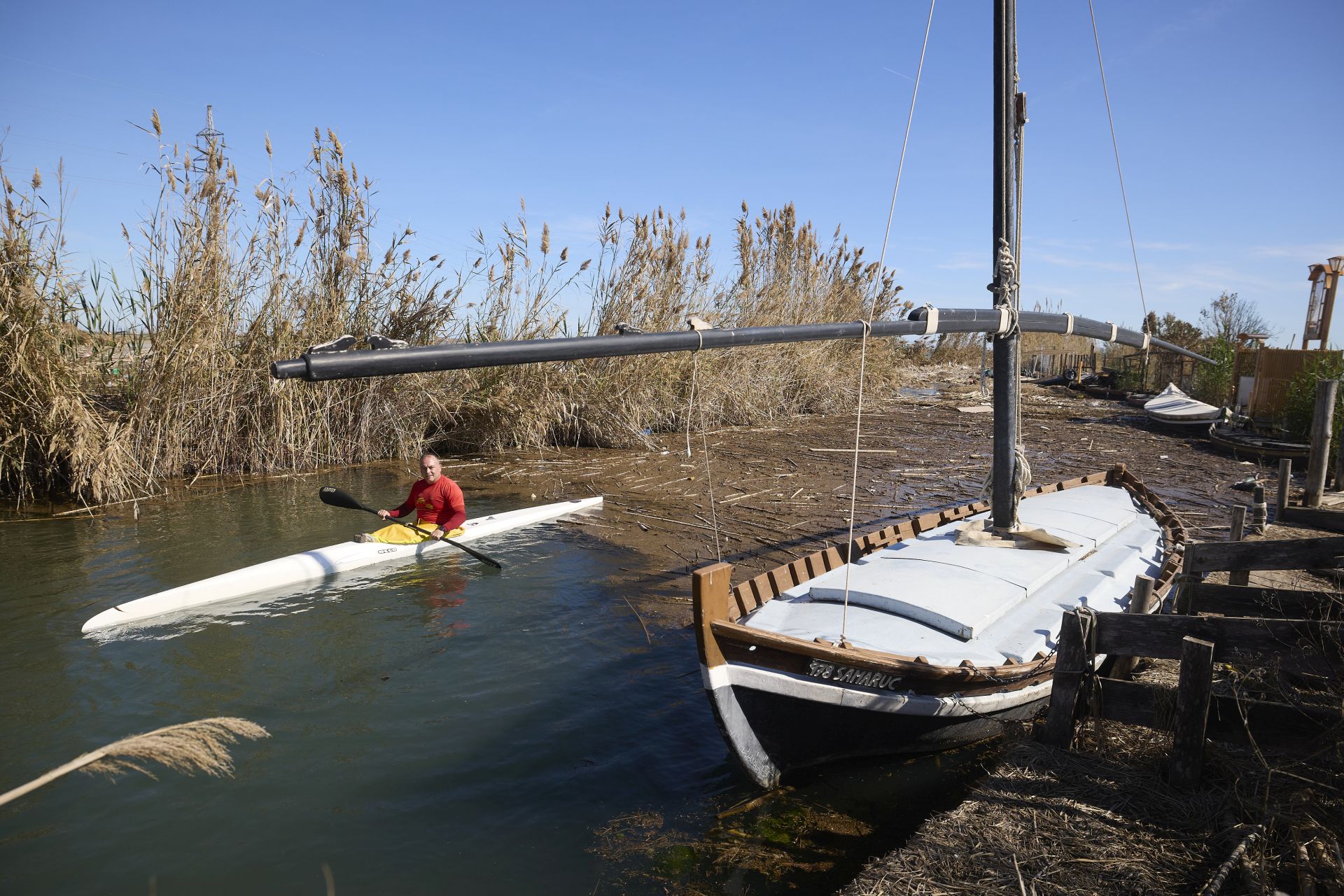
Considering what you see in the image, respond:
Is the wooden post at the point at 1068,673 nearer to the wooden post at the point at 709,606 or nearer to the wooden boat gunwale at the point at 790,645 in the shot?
the wooden boat gunwale at the point at 790,645

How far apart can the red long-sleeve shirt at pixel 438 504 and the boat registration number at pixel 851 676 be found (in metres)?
5.42

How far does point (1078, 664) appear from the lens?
385 centimetres

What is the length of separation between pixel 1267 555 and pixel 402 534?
764cm

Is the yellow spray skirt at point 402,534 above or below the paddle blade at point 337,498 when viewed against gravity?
below

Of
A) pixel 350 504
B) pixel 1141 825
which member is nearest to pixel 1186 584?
pixel 1141 825

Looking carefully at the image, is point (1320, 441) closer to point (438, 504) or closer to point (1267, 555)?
point (1267, 555)

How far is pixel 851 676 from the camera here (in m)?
3.95

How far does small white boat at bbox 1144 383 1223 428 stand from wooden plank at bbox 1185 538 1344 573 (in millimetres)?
13471

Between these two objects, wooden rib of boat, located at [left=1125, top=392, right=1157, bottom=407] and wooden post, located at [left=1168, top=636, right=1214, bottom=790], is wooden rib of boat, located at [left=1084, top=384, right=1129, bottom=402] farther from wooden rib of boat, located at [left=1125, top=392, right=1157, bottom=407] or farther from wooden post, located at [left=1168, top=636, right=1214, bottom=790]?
Answer: wooden post, located at [left=1168, top=636, right=1214, bottom=790]

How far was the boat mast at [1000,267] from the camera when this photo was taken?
18.6ft

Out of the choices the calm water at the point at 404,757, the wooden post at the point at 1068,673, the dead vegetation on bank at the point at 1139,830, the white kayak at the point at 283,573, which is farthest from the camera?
the white kayak at the point at 283,573

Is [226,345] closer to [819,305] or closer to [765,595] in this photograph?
[765,595]

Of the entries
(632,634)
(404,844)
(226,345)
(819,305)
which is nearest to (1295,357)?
(819,305)

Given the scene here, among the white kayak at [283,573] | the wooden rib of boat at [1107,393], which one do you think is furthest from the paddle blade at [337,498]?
the wooden rib of boat at [1107,393]
